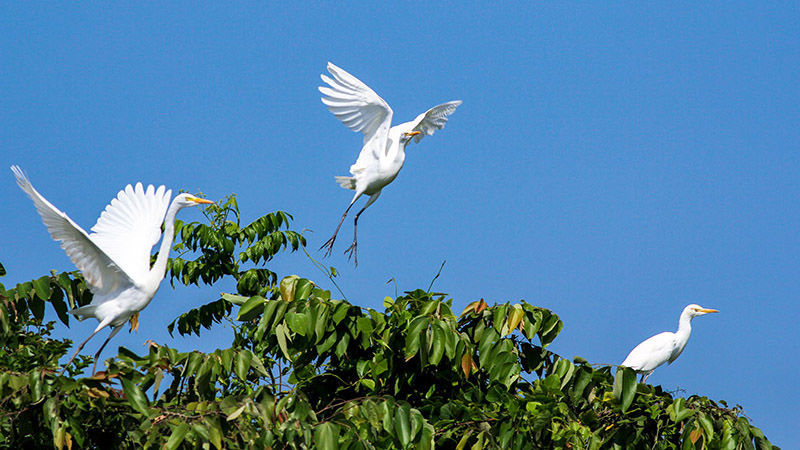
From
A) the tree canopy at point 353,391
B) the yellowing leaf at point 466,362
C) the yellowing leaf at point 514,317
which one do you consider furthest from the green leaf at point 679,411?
the yellowing leaf at point 466,362

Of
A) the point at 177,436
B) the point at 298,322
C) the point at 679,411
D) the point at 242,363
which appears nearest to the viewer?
the point at 177,436

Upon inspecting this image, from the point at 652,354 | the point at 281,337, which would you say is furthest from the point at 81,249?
the point at 652,354

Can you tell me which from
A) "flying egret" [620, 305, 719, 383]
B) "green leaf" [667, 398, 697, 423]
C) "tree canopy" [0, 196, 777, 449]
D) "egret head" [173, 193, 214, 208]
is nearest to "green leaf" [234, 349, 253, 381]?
"tree canopy" [0, 196, 777, 449]

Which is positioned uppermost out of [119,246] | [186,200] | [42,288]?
[186,200]

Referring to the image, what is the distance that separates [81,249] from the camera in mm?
5062

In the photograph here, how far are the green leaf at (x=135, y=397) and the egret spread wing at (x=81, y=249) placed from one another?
5.00ft

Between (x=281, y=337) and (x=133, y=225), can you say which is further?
(x=133, y=225)

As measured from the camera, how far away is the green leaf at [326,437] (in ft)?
11.0

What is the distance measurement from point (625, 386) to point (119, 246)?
11.3 feet

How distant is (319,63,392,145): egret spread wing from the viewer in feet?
21.8

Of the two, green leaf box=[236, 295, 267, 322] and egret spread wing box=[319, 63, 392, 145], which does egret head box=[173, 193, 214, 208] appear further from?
green leaf box=[236, 295, 267, 322]

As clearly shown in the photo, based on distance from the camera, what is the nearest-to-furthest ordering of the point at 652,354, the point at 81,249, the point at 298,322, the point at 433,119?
the point at 298,322
the point at 81,249
the point at 433,119
the point at 652,354

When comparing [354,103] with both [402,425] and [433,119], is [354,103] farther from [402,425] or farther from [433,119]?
[402,425]

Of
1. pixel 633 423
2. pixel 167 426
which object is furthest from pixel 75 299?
pixel 633 423
